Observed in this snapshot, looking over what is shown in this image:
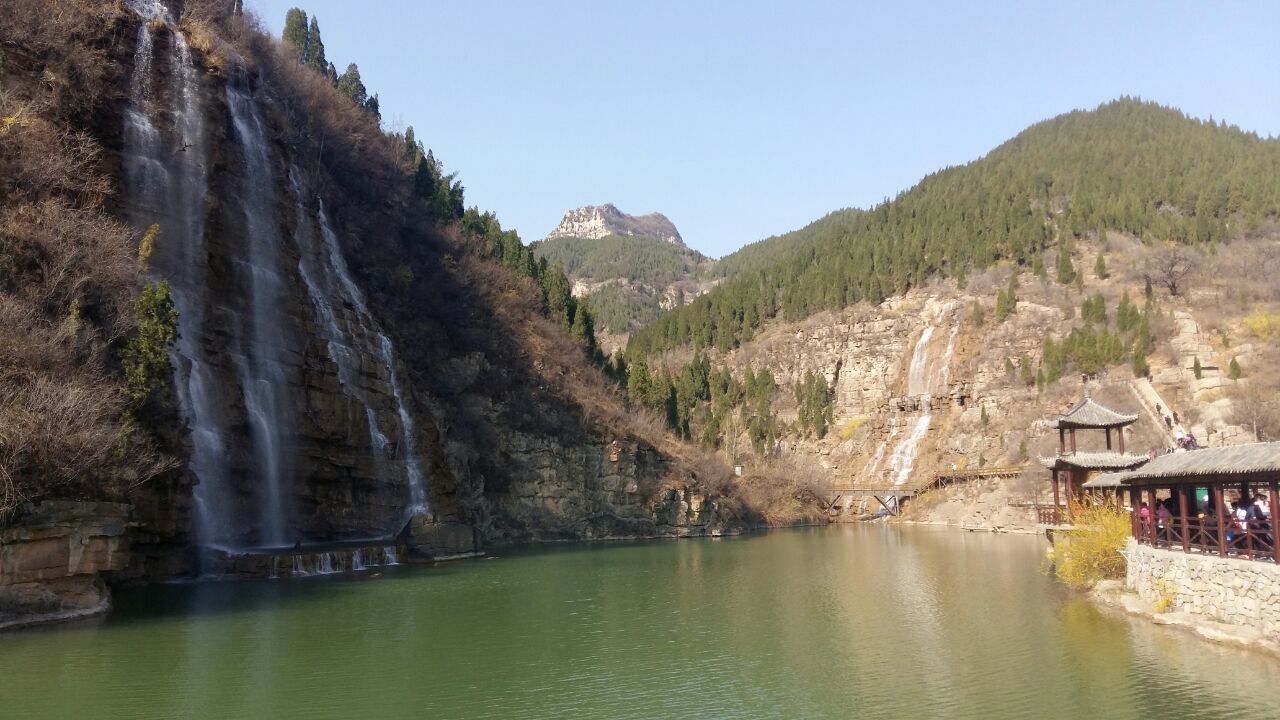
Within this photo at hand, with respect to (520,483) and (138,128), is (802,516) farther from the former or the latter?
(138,128)

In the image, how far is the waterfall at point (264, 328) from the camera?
3659cm

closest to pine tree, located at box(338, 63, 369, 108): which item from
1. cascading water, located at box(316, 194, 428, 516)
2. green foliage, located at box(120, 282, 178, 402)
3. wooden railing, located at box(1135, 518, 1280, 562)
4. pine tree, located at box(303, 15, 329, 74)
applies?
pine tree, located at box(303, 15, 329, 74)

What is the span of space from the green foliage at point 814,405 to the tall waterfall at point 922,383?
29.0 ft

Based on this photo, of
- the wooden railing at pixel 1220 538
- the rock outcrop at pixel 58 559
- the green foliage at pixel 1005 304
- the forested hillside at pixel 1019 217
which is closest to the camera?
the wooden railing at pixel 1220 538

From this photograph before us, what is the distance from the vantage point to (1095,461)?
37.8 metres

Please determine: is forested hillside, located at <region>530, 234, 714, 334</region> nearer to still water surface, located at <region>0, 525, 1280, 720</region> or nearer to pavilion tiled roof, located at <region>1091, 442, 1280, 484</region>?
still water surface, located at <region>0, 525, 1280, 720</region>

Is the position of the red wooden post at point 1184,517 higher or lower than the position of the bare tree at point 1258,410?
lower

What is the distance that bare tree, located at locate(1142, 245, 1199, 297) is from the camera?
92625mm

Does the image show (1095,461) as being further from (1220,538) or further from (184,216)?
(184,216)

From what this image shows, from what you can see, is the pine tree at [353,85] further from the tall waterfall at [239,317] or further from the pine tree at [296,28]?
the tall waterfall at [239,317]

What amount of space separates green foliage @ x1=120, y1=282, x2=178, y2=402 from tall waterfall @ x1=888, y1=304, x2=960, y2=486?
223ft

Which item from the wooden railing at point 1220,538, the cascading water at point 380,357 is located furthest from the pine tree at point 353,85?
the wooden railing at point 1220,538

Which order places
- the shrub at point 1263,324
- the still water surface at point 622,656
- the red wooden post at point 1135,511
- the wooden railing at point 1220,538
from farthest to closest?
the shrub at point 1263,324 < the red wooden post at point 1135,511 < the wooden railing at point 1220,538 < the still water surface at point 622,656

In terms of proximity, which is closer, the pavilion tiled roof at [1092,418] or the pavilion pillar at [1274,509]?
the pavilion pillar at [1274,509]
